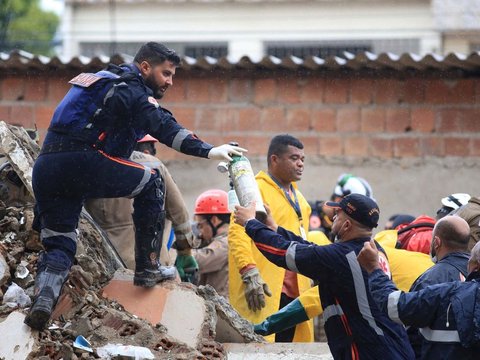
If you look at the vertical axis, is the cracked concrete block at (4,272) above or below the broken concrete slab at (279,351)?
above

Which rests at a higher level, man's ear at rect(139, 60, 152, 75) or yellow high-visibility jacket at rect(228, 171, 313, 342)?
man's ear at rect(139, 60, 152, 75)

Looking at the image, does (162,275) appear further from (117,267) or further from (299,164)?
(299,164)

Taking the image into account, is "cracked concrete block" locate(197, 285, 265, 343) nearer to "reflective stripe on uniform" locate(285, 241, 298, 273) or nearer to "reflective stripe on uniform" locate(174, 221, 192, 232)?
"reflective stripe on uniform" locate(174, 221, 192, 232)

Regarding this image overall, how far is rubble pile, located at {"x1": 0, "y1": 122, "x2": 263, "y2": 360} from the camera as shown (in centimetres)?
638

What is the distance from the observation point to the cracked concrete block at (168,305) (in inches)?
273

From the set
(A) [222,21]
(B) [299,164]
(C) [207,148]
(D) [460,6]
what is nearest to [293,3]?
(A) [222,21]

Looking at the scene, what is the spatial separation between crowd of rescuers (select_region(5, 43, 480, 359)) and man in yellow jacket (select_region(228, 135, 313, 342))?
13cm

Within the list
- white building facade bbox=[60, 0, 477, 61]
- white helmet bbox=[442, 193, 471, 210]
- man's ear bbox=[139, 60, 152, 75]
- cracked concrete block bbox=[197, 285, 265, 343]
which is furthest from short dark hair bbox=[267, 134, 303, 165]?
white building facade bbox=[60, 0, 477, 61]

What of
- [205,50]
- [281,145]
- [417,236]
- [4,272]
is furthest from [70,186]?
[205,50]

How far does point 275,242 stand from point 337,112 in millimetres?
5026

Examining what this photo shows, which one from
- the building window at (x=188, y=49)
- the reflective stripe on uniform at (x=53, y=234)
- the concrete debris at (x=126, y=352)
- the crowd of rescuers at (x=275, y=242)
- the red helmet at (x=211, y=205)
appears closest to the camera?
the crowd of rescuers at (x=275, y=242)

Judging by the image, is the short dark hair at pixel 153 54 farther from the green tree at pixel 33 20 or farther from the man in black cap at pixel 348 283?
the green tree at pixel 33 20

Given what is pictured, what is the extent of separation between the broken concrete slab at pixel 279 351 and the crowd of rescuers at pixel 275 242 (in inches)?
5.3

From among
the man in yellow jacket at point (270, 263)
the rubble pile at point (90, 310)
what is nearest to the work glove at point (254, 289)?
the man in yellow jacket at point (270, 263)
